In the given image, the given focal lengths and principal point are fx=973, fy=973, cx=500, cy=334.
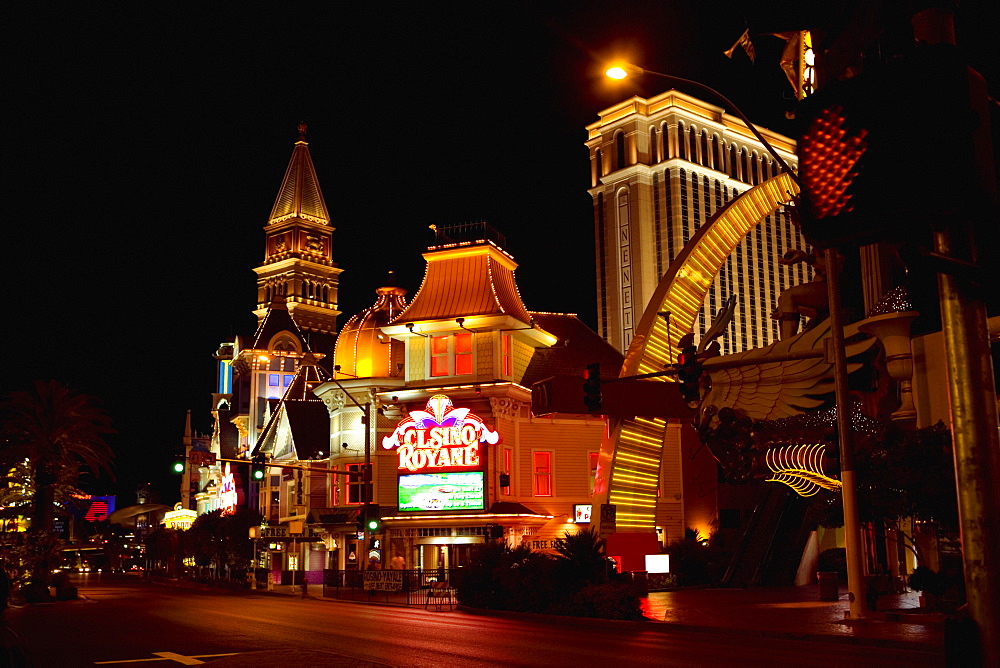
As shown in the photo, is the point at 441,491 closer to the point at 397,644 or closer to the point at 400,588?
the point at 400,588

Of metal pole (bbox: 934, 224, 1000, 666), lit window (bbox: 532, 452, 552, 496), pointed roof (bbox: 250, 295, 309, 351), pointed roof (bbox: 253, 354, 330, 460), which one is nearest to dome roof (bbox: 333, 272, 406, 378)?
pointed roof (bbox: 253, 354, 330, 460)

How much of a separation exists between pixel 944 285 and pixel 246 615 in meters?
25.8

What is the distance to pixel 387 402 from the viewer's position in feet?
169

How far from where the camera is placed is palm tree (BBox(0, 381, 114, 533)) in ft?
136

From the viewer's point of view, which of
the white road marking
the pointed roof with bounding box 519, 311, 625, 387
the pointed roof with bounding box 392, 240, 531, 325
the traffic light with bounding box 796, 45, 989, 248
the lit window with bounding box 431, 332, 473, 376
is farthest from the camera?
the pointed roof with bounding box 519, 311, 625, 387

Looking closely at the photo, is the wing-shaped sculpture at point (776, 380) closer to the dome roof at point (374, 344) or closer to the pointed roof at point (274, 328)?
the dome roof at point (374, 344)

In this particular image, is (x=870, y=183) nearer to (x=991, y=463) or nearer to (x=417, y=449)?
(x=991, y=463)

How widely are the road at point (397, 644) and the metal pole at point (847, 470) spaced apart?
8.47 ft

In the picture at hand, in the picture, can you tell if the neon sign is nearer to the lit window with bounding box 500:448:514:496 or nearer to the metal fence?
the metal fence

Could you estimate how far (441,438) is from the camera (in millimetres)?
46750

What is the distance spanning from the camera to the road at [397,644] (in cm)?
1536

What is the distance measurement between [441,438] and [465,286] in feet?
27.4

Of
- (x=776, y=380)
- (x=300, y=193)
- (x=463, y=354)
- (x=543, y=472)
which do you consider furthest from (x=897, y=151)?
(x=300, y=193)

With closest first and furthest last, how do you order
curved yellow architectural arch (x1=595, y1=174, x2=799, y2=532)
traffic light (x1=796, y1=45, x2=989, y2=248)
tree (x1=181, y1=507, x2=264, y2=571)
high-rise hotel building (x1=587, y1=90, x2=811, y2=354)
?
traffic light (x1=796, y1=45, x2=989, y2=248)
curved yellow architectural arch (x1=595, y1=174, x2=799, y2=532)
tree (x1=181, y1=507, x2=264, y2=571)
high-rise hotel building (x1=587, y1=90, x2=811, y2=354)
